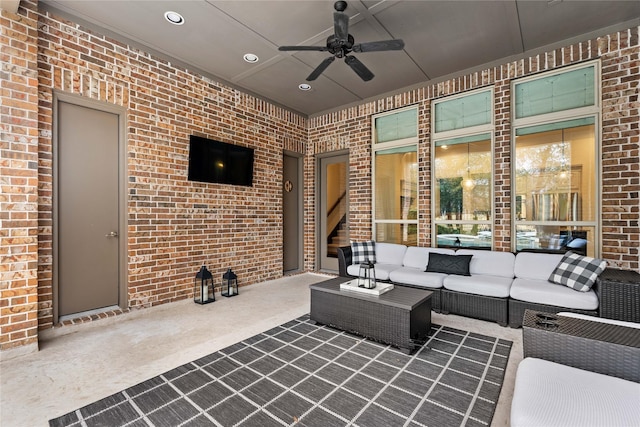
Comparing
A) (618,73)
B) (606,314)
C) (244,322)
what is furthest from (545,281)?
(244,322)

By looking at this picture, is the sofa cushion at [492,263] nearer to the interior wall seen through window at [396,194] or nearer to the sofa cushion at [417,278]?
the sofa cushion at [417,278]

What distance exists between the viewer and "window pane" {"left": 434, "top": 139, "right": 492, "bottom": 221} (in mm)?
4324

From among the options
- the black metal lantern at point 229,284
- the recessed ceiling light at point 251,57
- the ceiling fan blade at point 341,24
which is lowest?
the black metal lantern at point 229,284

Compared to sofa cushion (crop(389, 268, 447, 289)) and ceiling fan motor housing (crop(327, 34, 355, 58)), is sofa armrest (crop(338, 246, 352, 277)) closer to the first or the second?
sofa cushion (crop(389, 268, 447, 289))

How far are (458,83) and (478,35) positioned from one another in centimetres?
101

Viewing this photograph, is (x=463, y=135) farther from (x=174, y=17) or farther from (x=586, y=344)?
(x=174, y=17)

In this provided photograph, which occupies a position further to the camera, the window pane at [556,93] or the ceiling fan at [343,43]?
the window pane at [556,93]

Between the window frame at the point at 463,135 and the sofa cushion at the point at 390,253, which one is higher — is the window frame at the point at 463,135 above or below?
above

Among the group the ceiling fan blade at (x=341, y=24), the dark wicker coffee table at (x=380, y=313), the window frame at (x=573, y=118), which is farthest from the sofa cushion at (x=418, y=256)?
the ceiling fan blade at (x=341, y=24)

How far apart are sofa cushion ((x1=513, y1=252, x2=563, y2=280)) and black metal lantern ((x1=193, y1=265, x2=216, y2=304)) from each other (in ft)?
13.3

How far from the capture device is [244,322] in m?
3.39

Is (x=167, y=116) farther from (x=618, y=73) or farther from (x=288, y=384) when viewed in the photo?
(x=618, y=73)

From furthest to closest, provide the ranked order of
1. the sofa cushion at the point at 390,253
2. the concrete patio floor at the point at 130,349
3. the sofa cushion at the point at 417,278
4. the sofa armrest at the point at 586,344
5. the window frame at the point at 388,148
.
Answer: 1. the window frame at the point at 388,148
2. the sofa cushion at the point at 390,253
3. the sofa cushion at the point at 417,278
4. the concrete patio floor at the point at 130,349
5. the sofa armrest at the point at 586,344

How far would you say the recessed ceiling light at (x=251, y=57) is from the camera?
391 centimetres
